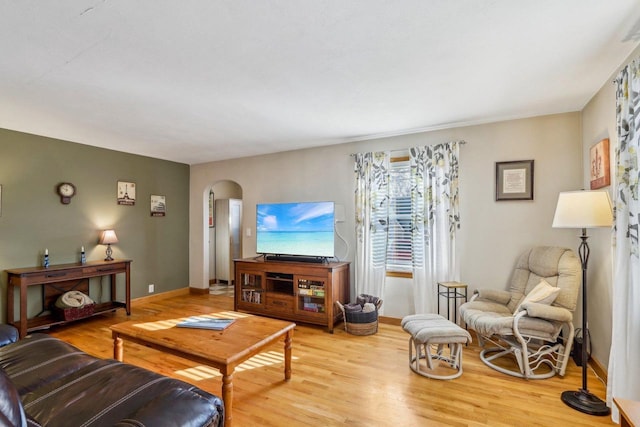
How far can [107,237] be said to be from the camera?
430 centimetres

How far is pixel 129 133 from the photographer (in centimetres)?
378

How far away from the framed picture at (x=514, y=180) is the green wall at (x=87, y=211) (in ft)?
16.3

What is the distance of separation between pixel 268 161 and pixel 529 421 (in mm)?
4208

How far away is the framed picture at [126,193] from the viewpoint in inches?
185

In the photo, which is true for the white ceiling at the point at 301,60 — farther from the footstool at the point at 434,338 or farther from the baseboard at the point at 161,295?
the baseboard at the point at 161,295

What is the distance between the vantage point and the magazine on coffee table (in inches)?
97.0

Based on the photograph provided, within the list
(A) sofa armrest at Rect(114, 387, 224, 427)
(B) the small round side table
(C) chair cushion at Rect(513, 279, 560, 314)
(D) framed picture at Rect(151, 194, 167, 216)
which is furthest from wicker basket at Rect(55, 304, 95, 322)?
(C) chair cushion at Rect(513, 279, 560, 314)

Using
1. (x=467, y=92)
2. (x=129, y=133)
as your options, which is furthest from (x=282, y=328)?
(x=129, y=133)

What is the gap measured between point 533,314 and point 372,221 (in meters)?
1.94

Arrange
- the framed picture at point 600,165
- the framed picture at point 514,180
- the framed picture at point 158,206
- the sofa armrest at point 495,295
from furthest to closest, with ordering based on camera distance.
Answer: the framed picture at point 158,206 < the framed picture at point 514,180 < the sofa armrest at point 495,295 < the framed picture at point 600,165

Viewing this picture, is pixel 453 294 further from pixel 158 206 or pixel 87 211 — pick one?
pixel 87 211

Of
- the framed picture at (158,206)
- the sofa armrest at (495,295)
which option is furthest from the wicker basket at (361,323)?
the framed picture at (158,206)

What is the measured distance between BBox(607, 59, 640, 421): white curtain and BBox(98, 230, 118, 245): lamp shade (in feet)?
17.4

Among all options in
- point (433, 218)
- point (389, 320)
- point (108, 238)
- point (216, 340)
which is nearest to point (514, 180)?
point (433, 218)
